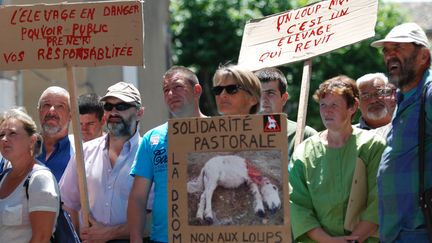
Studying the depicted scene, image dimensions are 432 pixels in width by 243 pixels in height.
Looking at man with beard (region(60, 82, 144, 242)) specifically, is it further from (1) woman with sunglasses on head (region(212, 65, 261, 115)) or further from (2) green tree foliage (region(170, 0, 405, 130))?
(2) green tree foliage (region(170, 0, 405, 130))

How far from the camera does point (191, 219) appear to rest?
5770mm

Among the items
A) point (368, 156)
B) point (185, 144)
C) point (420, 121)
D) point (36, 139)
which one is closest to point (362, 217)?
point (368, 156)

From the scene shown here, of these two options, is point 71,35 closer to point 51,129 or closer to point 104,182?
point 104,182

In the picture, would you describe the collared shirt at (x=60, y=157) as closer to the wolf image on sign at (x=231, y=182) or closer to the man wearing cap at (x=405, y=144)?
the wolf image on sign at (x=231, y=182)

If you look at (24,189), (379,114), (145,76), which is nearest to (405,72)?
(379,114)

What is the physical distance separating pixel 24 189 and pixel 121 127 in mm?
901

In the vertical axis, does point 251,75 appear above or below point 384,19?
below

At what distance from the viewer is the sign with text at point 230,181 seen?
5.64 meters

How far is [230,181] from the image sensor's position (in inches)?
225

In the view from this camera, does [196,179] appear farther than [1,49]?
No

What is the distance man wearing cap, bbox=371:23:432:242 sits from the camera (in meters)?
5.82

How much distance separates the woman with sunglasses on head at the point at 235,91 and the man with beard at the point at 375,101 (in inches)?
66.4

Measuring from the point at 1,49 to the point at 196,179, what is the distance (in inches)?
71.5

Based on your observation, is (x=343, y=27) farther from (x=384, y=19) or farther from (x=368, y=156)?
(x=384, y=19)
